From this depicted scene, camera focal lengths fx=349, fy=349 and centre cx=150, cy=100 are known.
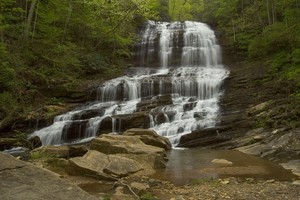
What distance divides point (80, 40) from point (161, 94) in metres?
9.92

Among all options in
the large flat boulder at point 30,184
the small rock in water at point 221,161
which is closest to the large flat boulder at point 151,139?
the small rock in water at point 221,161

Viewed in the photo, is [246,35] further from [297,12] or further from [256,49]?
[297,12]

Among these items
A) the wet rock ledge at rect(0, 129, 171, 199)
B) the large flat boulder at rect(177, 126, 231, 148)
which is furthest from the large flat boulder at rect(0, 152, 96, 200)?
the large flat boulder at rect(177, 126, 231, 148)

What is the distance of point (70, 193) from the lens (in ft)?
13.0

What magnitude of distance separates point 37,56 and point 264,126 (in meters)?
14.5

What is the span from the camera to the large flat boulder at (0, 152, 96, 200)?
3721 mm

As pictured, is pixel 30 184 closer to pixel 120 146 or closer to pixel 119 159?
pixel 119 159

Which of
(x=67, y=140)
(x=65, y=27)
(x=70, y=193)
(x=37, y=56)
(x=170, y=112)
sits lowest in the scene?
(x=67, y=140)

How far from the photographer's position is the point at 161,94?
2092cm

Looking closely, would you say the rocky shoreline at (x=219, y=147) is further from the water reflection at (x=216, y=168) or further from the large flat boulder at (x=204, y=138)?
the water reflection at (x=216, y=168)

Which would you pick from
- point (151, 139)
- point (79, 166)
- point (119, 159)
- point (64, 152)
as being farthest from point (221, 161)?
point (64, 152)

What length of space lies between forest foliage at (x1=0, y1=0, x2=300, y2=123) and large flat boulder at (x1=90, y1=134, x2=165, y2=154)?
7492mm

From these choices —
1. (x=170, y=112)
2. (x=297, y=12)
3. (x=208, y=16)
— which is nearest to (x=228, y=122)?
(x=170, y=112)

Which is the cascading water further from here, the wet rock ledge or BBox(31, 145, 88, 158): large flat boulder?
BBox(31, 145, 88, 158): large flat boulder
